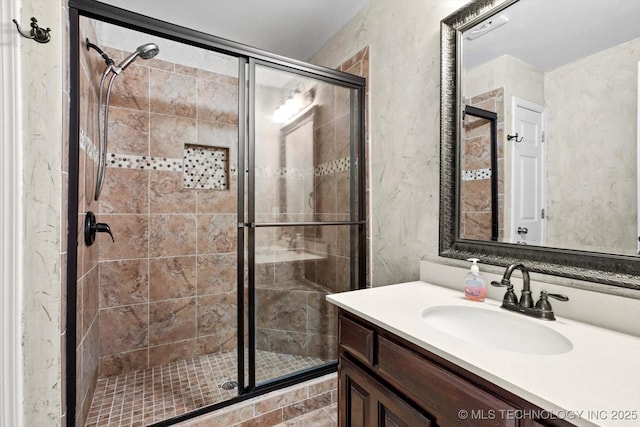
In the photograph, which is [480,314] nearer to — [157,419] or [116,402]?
[157,419]

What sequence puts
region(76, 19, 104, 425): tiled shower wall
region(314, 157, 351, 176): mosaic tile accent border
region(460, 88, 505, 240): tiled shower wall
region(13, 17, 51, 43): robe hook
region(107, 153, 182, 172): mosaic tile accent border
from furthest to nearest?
region(107, 153, 182, 172): mosaic tile accent border, region(314, 157, 351, 176): mosaic tile accent border, region(76, 19, 104, 425): tiled shower wall, region(460, 88, 505, 240): tiled shower wall, region(13, 17, 51, 43): robe hook

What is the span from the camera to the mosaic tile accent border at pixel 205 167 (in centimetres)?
236

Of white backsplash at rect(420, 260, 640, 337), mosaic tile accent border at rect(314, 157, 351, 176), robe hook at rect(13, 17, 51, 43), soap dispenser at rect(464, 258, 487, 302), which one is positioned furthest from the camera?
mosaic tile accent border at rect(314, 157, 351, 176)

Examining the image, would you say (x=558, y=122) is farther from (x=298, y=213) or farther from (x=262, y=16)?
(x=262, y=16)

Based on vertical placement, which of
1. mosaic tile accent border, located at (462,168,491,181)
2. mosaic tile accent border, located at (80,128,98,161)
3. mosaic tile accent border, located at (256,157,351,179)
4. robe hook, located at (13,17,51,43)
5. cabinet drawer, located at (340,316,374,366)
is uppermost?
robe hook, located at (13,17,51,43)

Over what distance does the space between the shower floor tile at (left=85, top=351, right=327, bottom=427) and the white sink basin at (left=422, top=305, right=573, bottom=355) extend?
1035 millimetres

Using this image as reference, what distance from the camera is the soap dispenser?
3.76 ft

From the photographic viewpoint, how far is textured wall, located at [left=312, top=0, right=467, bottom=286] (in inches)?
59.5

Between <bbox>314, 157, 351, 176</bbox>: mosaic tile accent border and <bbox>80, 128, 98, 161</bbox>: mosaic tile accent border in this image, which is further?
<bbox>314, 157, 351, 176</bbox>: mosaic tile accent border

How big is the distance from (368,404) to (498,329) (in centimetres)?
51

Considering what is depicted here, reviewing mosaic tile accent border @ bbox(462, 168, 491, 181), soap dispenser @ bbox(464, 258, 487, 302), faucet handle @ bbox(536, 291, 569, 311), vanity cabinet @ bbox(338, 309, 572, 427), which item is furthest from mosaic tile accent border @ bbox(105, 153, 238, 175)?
faucet handle @ bbox(536, 291, 569, 311)

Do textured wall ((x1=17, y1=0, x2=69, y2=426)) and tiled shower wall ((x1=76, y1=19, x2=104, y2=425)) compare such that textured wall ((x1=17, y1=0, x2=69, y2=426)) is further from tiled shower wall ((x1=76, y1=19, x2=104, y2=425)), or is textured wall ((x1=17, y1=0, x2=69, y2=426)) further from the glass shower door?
the glass shower door

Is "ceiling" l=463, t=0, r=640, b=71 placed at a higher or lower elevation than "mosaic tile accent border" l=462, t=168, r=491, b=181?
higher

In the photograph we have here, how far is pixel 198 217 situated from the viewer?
2371 millimetres
